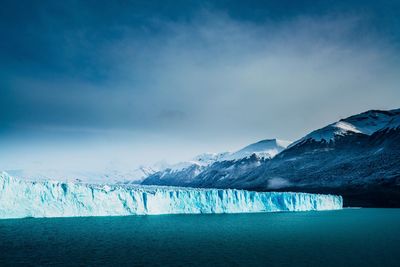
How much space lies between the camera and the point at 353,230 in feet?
90.1

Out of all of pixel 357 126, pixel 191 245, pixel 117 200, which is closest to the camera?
pixel 191 245

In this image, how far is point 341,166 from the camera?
7931cm

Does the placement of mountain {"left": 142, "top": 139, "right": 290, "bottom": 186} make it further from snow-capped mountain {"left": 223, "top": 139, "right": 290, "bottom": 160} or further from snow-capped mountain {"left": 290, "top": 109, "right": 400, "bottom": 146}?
snow-capped mountain {"left": 290, "top": 109, "right": 400, "bottom": 146}

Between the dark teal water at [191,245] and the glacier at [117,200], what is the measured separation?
180cm

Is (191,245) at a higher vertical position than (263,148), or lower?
lower

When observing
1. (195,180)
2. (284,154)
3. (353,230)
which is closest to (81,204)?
(353,230)

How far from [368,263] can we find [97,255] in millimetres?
12841

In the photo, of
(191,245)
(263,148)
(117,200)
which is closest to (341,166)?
(117,200)

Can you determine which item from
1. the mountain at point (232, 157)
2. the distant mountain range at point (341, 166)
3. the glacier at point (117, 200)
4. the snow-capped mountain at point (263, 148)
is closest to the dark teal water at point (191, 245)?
the glacier at point (117, 200)

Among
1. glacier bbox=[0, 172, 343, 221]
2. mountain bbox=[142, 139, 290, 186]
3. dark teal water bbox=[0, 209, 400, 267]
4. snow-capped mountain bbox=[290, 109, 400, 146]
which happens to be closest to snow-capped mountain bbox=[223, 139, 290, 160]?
mountain bbox=[142, 139, 290, 186]

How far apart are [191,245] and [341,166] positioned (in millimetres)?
67953

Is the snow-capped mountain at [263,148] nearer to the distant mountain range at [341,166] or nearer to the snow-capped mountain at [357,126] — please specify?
the distant mountain range at [341,166]

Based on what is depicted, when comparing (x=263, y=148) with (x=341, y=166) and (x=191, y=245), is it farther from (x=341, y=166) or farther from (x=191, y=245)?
(x=191, y=245)

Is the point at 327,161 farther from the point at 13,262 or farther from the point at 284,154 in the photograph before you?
the point at 13,262
